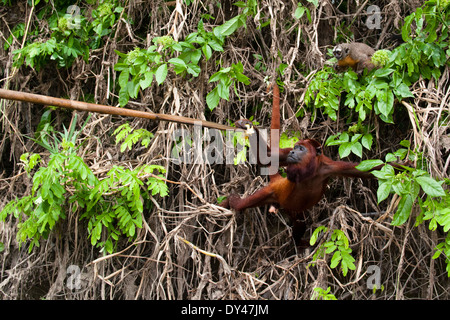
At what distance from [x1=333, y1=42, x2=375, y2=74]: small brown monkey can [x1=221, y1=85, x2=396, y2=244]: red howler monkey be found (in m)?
0.57

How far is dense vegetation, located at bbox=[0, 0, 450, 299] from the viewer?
345cm

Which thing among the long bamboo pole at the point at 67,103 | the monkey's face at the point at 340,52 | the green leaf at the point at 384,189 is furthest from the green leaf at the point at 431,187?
the long bamboo pole at the point at 67,103

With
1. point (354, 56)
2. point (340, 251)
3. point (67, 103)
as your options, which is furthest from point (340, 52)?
point (67, 103)

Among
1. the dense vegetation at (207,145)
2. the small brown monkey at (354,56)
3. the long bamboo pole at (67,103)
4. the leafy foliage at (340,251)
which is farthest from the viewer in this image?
the small brown monkey at (354,56)

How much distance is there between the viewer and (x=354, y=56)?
12.1 ft

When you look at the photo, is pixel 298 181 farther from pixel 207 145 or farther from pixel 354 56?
pixel 354 56

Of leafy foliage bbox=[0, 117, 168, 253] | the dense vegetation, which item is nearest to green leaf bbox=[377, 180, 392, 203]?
the dense vegetation

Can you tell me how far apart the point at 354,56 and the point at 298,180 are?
1.09m

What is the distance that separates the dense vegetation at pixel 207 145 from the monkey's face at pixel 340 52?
130mm

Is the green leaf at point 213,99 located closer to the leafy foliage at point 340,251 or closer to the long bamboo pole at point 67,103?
the long bamboo pole at point 67,103

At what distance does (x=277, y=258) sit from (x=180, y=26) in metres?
2.13

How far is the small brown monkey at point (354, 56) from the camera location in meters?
3.65

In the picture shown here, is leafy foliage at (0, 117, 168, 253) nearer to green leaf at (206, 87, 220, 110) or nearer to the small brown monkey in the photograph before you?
green leaf at (206, 87, 220, 110)

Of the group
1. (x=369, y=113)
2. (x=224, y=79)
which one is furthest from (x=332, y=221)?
(x=224, y=79)
